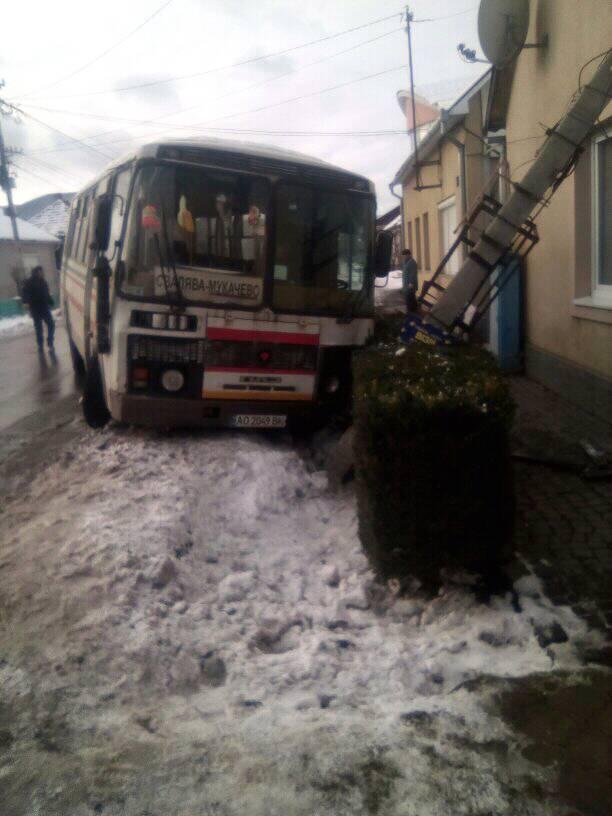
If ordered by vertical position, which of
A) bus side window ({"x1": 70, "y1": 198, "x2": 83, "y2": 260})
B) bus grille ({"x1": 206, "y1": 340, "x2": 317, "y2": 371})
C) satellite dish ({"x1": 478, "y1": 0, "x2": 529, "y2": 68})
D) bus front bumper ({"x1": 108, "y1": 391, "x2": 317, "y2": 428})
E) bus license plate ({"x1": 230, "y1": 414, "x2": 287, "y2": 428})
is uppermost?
satellite dish ({"x1": 478, "y1": 0, "x2": 529, "y2": 68})

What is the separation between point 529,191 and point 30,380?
9711mm

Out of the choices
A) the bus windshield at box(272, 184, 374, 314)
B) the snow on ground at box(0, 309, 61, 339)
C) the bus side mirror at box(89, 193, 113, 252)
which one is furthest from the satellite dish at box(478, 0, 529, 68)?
the snow on ground at box(0, 309, 61, 339)

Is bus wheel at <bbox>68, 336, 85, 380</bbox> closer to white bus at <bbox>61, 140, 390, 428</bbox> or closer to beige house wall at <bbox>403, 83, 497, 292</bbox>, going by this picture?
white bus at <bbox>61, 140, 390, 428</bbox>

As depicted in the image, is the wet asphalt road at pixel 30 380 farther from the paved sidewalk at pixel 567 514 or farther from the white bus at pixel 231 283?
the paved sidewalk at pixel 567 514

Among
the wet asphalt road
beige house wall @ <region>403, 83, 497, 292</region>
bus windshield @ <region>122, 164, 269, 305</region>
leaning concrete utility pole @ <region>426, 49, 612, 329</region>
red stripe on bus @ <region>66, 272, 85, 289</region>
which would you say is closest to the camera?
bus windshield @ <region>122, 164, 269, 305</region>

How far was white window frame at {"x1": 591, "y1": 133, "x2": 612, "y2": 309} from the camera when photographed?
8.12m

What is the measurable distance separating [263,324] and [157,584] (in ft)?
10.7

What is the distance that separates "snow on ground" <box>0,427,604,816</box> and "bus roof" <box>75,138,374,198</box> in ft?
9.90

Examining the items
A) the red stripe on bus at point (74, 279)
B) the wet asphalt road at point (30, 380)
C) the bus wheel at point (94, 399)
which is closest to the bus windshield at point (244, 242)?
the bus wheel at point (94, 399)

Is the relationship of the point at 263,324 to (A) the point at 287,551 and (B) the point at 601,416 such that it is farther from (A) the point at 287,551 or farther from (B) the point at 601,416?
(B) the point at 601,416

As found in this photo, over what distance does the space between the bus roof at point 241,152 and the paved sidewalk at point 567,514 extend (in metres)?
3.08

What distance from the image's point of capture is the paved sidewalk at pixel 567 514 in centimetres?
438

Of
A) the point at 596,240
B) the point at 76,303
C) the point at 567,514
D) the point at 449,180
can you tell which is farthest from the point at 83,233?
the point at 449,180

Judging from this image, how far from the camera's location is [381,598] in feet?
15.0
